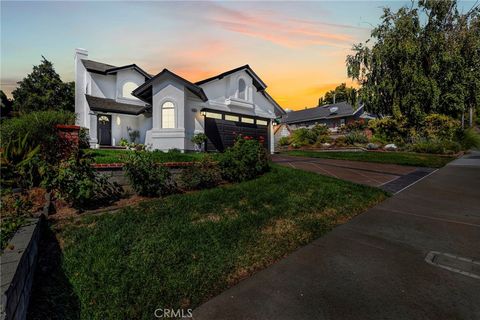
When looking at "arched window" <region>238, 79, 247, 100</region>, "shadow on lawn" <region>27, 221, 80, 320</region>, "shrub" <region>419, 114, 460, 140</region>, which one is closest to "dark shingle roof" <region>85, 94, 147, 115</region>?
"arched window" <region>238, 79, 247, 100</region>

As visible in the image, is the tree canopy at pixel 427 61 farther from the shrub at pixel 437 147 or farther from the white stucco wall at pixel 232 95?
the white stucco wall at pixel 232 95

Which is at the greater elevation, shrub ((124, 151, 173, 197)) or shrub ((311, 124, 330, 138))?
shrub ((311, 124, 330, 138))

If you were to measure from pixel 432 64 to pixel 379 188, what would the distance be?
17700mm

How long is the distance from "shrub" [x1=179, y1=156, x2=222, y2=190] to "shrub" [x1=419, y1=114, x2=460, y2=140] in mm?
19328

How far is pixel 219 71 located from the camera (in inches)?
659

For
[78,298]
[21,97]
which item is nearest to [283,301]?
[78,298]

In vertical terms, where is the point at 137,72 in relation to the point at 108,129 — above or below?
above

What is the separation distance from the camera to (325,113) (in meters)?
42.3

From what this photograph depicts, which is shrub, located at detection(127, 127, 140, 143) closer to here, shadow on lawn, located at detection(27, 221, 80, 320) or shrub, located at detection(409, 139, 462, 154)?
shadow on lawn, located at detection(27, 221, 80, 320)

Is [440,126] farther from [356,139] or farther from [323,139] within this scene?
[323,139]

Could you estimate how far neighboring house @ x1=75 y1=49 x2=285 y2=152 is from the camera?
13227 mm

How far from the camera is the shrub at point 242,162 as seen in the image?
7.65 metres

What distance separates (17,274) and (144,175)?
383 centimetres

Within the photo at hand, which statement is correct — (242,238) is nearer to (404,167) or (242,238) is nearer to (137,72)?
(404,167)
